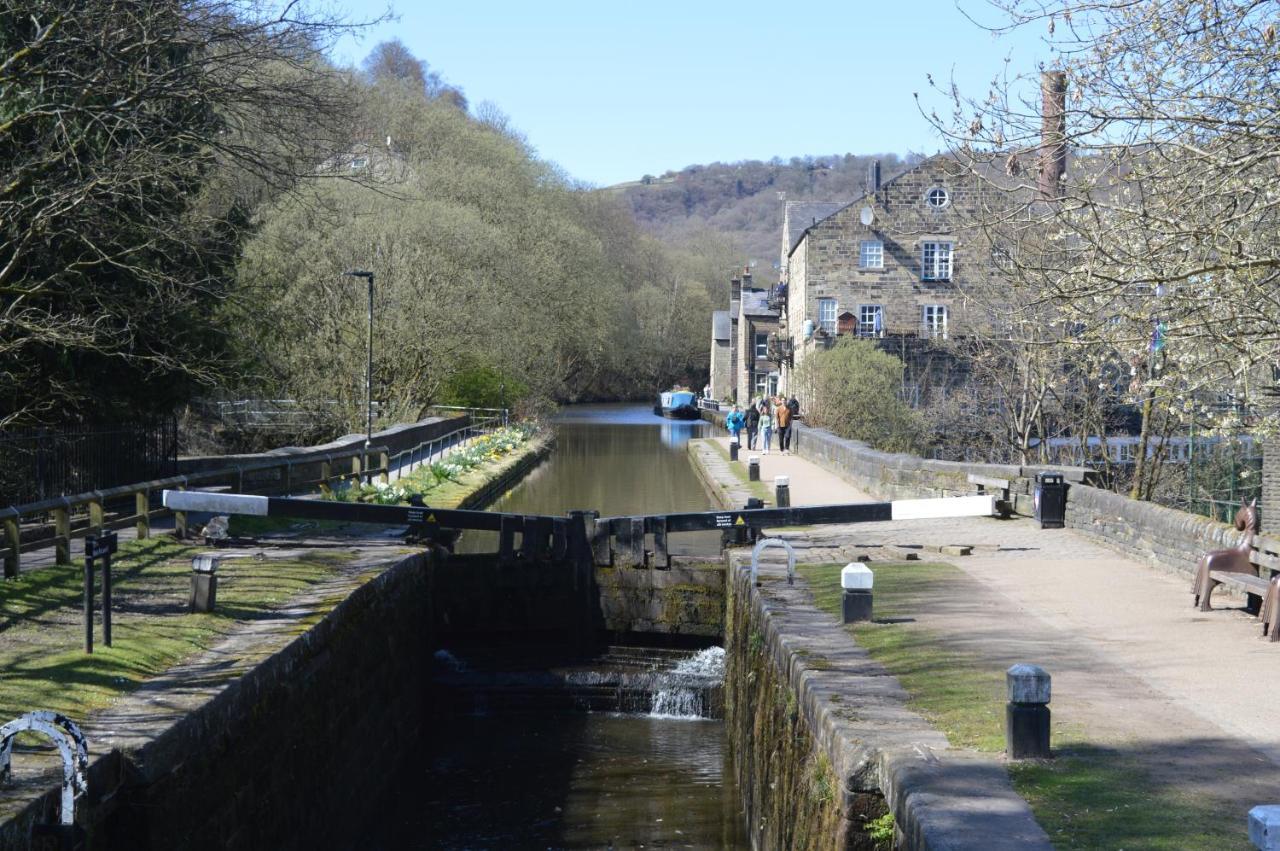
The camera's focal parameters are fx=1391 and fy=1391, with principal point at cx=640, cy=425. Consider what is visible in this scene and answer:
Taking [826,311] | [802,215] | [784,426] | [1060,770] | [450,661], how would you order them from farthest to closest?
[802,215] → [826,311] → [784,426] → [450,661] → [1060,770]

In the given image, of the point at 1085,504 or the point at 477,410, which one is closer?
the point at 1085,504

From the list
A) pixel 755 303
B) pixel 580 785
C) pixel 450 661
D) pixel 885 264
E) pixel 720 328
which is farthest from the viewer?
pixel 720 328

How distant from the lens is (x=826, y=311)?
52.5 metres

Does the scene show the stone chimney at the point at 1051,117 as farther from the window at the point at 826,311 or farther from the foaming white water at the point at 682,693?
the window at the point at 826,311

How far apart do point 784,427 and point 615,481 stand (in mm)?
5405

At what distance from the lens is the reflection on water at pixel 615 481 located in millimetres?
27411

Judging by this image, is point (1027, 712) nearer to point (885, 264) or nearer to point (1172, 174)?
point (1172, 174)

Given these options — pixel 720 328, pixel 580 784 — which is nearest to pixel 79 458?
pixel 580 784

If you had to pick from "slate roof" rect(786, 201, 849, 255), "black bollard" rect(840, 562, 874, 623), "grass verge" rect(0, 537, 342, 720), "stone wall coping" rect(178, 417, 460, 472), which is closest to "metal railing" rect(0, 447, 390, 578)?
"grass verge" rect(0, 537, 342, 720)

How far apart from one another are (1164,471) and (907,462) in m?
4.79

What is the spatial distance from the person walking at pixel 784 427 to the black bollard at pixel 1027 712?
30.5 metres

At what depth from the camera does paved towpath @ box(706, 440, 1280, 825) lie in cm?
735

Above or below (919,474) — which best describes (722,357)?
above

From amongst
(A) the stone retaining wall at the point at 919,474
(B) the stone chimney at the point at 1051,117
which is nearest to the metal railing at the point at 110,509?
(A) the stone retaining wall at the point at 919,474
